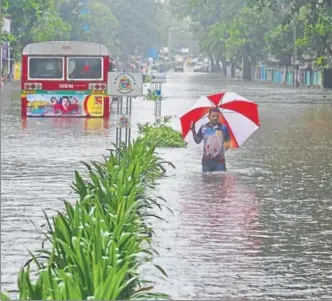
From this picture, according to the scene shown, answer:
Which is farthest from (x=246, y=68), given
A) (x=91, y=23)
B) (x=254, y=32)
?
(x=91, y=23)

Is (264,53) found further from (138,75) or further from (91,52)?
(138,75)

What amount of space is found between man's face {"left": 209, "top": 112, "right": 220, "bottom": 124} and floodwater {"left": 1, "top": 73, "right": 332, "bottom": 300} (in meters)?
0.89

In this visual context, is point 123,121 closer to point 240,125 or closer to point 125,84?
point 125,84

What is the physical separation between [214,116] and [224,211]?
14.9 ft

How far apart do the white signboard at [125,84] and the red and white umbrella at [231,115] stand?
3.97ft

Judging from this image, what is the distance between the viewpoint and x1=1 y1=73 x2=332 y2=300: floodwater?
30.7 feet

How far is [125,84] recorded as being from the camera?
17250 millimetres

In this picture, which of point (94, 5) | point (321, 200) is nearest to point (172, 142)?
point (321, 200)

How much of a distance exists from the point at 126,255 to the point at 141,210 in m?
4.37

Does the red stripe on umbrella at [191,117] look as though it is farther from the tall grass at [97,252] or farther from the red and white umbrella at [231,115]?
the tall grass at [97,252]

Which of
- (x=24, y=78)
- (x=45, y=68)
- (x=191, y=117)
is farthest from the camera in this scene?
(x=45, y=68)

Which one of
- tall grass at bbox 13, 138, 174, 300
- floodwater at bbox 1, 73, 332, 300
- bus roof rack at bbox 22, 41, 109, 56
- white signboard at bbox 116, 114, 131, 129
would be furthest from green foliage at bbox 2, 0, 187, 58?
tall grass at bbox 13, 138, 174, 300

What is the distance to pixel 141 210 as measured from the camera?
12891mm

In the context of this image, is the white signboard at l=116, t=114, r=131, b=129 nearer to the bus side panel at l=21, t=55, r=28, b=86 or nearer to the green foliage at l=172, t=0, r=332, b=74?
the bus side panel at l=21, t=55, r=28, b=86
